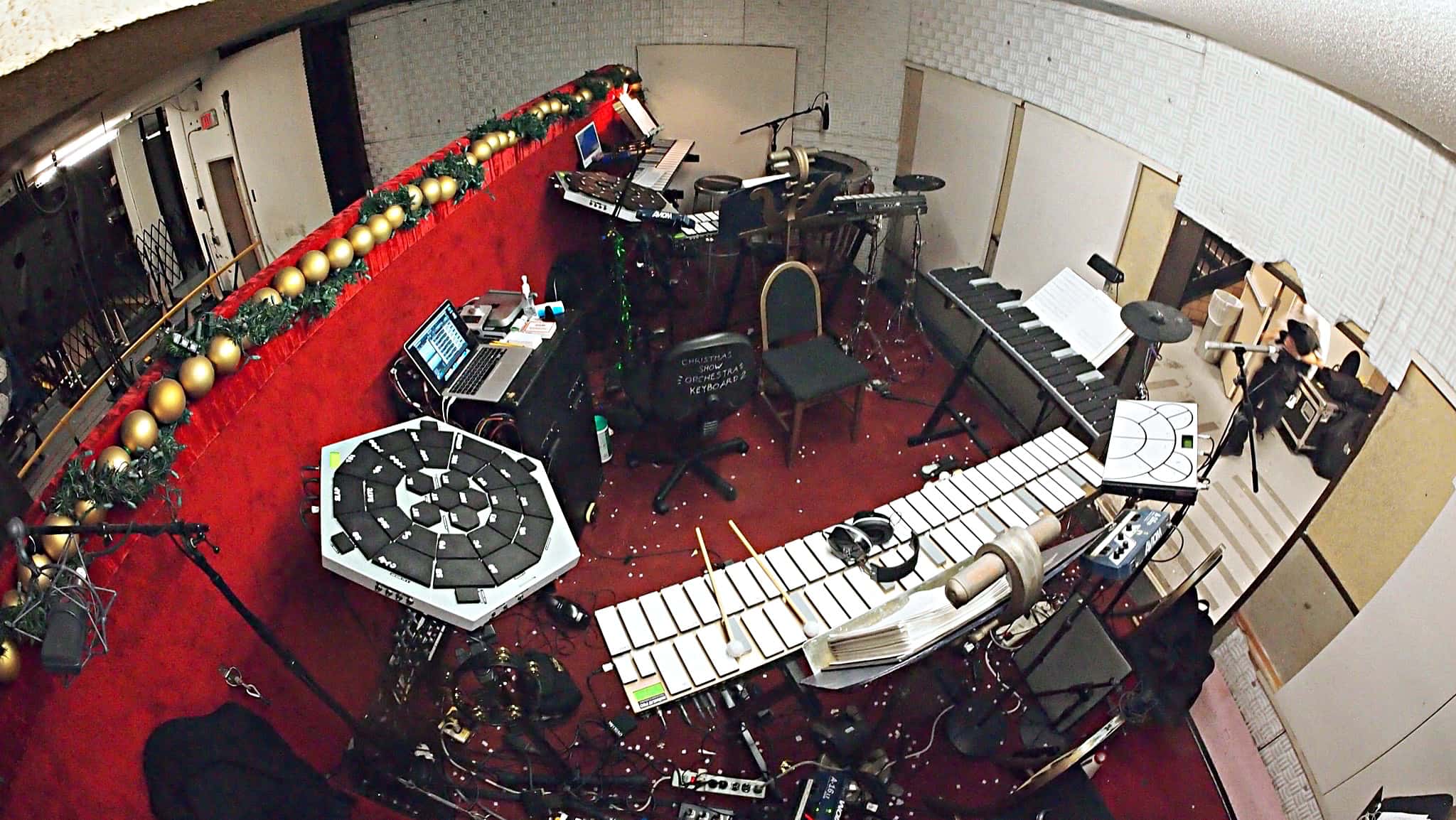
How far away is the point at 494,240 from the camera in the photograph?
4746 mm

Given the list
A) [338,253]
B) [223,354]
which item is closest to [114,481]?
[223,354]

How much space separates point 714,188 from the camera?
6551 mm

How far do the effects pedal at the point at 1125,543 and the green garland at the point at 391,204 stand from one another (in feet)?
11.1

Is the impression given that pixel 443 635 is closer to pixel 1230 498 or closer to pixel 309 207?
pixel 1230 498

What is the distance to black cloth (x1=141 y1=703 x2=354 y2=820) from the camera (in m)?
2.20

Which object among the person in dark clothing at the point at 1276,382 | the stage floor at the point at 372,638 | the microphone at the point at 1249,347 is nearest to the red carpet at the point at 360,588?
the stage floor at the point at 372,638

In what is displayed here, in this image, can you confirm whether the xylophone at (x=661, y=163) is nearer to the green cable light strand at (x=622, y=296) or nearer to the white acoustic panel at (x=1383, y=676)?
the green cable light strand at (x=622, y=296)

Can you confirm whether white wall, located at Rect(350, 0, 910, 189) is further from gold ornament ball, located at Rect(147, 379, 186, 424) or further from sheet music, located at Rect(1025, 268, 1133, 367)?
gold ornament ball, located at Rect(147, 379, 186, 424)

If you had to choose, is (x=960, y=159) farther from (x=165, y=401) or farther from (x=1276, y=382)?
(x=165, y=401)

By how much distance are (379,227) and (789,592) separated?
2398mm

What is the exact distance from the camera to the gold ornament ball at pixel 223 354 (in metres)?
2.57

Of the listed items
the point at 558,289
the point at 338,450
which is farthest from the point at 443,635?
the point at 558,289

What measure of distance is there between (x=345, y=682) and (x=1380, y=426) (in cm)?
429

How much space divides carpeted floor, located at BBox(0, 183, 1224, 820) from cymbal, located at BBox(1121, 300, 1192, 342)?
5.79 ft
